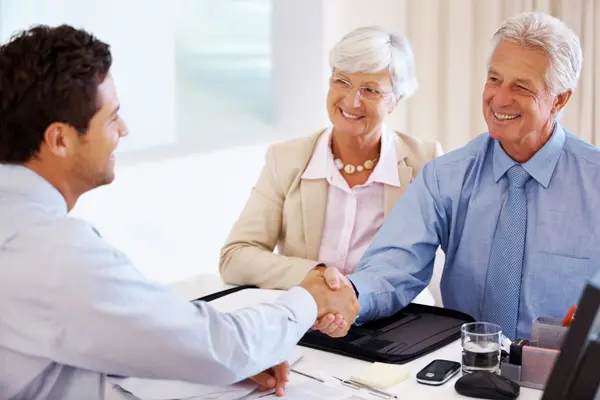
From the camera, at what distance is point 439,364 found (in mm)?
1950

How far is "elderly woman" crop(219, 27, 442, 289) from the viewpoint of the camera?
2.98 metres

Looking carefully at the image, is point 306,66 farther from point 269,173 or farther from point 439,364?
point 439,364

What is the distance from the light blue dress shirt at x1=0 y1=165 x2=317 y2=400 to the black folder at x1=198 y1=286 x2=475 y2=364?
402 millimetres

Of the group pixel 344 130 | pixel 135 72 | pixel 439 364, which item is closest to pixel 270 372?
pixel 439 364

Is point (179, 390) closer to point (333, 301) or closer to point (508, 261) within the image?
point (333, 301)

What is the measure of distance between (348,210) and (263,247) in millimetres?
296

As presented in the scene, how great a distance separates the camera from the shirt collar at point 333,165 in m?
3.00

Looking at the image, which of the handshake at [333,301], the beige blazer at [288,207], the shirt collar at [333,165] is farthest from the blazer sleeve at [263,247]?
the handshake at [333,301]

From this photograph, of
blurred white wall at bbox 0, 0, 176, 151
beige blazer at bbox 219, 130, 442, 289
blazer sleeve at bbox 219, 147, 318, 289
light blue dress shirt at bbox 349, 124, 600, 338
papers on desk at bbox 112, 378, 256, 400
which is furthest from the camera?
blurred white wall at bbox 0, 0, 176, 151

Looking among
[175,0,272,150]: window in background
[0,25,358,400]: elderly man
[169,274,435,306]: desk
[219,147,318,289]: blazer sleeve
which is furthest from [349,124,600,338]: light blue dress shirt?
[175,0,272,150]: window in background

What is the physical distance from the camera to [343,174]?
305 centimetres

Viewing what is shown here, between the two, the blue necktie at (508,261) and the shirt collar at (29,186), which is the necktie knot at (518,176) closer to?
the blue necktie at (508,261)

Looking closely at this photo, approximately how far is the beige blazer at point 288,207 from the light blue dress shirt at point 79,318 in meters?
1.20

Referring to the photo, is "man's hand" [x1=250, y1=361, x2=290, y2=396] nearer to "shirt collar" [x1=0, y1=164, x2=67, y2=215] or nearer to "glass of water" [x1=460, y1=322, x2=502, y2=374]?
"glass of water" [x1=460, y1=322, x2=502, y2=374]
